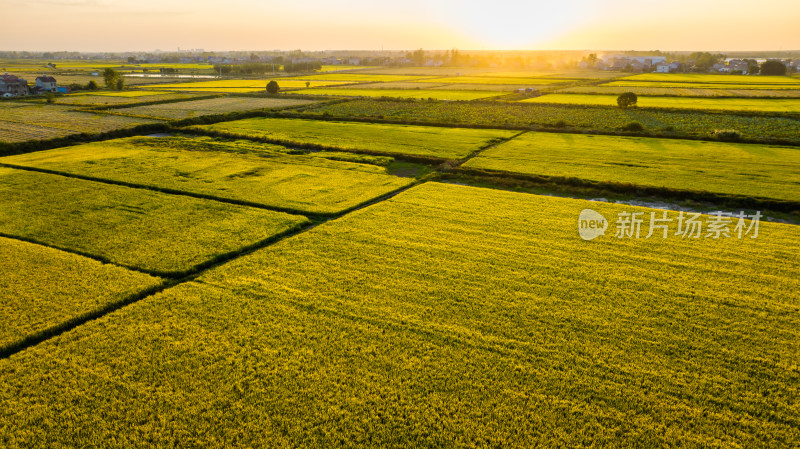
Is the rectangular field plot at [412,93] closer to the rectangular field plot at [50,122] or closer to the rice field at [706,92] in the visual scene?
the rice field at [706,92]

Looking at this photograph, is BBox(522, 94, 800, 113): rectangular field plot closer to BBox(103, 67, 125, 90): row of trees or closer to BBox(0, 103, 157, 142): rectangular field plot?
BBox(0, 103, 157, 142): rectangular field plot

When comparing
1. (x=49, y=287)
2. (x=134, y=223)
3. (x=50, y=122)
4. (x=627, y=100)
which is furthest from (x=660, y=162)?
(x=50, y=122)

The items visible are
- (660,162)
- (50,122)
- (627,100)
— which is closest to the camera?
(660,162)

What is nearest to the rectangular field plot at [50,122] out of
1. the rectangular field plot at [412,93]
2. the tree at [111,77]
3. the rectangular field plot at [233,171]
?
the rectangular field plot at [233,171]

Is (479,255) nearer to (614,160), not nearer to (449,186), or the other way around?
(449,186)

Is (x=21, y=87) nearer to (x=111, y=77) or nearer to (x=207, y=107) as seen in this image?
(x=111, y=77)

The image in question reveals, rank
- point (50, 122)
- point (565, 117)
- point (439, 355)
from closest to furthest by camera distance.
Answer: point (439, 355) < point (50, 122) < point (565, 117)

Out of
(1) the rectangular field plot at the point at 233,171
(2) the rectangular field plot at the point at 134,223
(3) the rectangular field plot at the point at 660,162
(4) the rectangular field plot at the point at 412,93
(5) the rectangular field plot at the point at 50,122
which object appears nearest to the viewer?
(2) the rectangular field plot at the point at 134,223
